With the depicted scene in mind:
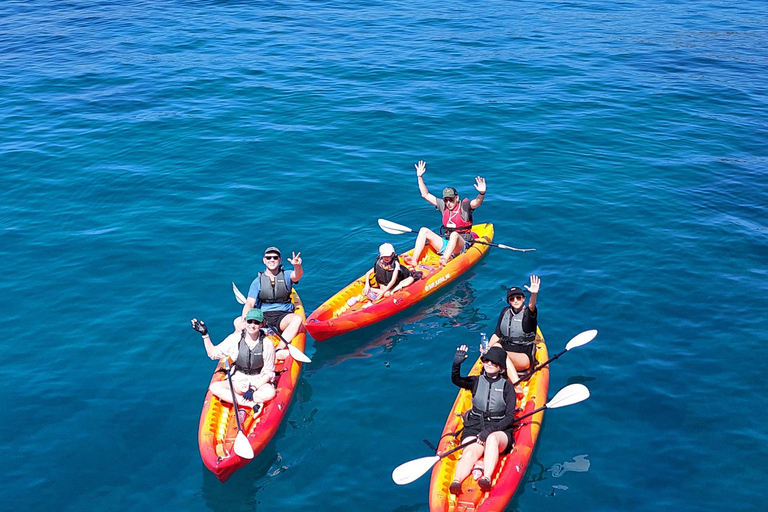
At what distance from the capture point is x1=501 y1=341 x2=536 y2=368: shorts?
12.0m

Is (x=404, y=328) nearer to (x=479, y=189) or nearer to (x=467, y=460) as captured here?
(x=479, y=189)

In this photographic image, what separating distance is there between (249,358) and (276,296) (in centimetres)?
214

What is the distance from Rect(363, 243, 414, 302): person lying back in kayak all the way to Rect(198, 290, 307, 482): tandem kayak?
114 inches

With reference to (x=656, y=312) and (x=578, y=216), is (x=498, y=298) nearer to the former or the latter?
(x=656, y=312)

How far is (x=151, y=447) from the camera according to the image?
11.2 meters

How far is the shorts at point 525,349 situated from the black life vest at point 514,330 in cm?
5

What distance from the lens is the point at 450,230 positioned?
1639 cm

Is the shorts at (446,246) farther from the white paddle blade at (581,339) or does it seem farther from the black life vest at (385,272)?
the white paddle blade at (581,339)

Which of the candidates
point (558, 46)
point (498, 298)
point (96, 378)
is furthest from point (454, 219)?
point (558, 46)

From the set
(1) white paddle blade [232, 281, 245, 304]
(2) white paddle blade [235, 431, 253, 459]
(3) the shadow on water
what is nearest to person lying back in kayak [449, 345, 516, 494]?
(2) white paddle blade [235, 431, 253, 459]

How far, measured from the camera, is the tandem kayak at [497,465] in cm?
949

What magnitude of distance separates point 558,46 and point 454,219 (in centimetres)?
Result: 1752

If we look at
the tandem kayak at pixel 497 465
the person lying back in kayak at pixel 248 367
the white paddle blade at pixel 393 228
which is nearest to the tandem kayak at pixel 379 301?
the white paddle blade at pixel 393 228

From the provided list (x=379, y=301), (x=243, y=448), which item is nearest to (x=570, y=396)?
(x=379, y=301)
